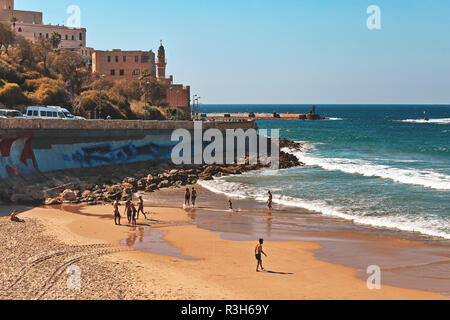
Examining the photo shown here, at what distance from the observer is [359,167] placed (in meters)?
52.2

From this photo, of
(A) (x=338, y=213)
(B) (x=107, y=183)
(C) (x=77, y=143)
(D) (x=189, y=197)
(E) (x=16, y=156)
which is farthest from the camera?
(C) (x=77, y=143)

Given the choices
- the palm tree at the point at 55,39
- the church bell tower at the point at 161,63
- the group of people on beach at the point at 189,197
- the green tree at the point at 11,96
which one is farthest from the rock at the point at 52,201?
the palm tree at the point at 55,39

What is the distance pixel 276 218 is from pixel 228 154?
3080 cm

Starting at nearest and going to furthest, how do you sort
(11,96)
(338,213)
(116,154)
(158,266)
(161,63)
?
(158,266) → (338,213) → (116,154) → (11,96) → (161,63)

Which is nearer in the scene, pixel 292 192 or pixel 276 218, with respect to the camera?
pixel 276 218

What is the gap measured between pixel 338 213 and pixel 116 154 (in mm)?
22916

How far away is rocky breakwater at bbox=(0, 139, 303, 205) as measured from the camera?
31.9m

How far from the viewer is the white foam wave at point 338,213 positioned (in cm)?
2619

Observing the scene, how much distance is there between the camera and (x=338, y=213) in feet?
98.9

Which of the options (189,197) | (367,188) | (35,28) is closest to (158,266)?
(189,197)

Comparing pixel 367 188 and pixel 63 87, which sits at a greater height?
pixel 63 87

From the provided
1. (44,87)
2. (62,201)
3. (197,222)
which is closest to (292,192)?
(197,222)

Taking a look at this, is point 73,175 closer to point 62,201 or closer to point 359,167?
point 62,201

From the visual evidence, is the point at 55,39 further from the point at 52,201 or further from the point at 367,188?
the point at 367,188
